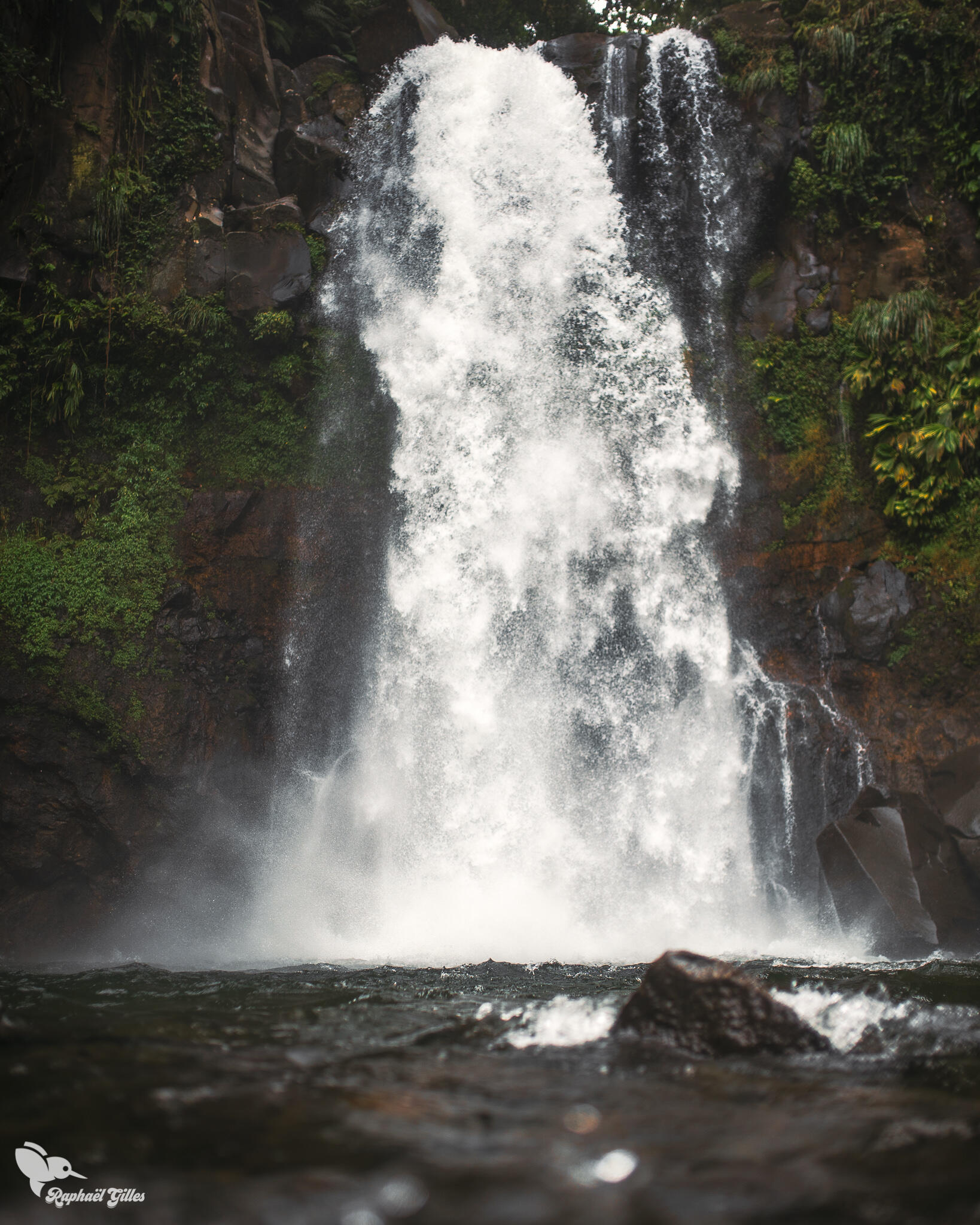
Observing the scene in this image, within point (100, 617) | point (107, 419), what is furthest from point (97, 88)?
point (100, 617)

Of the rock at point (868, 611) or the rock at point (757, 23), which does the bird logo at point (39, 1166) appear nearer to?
the rock at point (868, 611)

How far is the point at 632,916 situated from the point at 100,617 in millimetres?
7654

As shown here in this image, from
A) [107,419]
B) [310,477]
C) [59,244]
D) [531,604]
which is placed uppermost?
[59,244]

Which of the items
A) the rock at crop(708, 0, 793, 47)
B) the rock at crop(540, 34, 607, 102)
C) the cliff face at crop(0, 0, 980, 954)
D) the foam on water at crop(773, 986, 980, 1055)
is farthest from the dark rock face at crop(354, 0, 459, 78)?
the foam on water at crop(773, 986, 980, 1055)

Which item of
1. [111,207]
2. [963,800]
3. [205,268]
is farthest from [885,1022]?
[111,207]

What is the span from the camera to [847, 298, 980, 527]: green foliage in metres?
10.5

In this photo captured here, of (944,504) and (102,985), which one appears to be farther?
(944,504)

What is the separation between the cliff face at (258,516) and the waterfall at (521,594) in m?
0.64

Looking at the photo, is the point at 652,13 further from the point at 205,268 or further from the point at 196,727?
the point at 196,727

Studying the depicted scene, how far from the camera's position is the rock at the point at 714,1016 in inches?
153

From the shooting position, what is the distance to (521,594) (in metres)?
10.6

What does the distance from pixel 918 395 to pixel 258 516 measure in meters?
9.56

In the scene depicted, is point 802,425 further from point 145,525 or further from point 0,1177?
point 0,1177

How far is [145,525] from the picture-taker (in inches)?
423
